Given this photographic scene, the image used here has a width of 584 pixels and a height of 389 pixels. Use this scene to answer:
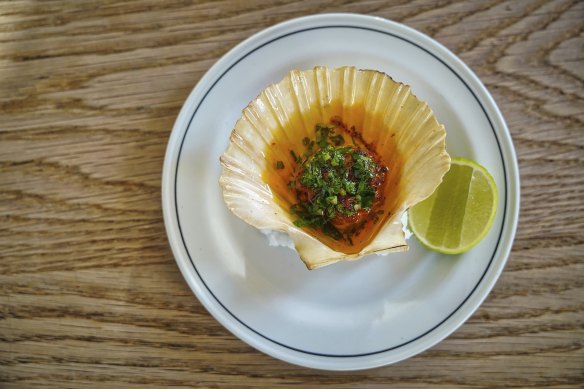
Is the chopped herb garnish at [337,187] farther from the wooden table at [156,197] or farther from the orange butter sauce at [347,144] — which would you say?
the wooden table at [156,197]

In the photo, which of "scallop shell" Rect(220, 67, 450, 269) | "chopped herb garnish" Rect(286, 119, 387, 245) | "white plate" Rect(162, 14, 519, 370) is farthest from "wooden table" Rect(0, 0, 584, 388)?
"chopped herb garnish" Rect(286, 119, 387, 245)

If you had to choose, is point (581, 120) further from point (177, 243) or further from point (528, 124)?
point (177, 243)

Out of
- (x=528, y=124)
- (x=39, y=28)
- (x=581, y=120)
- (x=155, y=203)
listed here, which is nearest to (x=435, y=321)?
(x=528, y=124)

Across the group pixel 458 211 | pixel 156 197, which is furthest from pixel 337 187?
pixel 156 197

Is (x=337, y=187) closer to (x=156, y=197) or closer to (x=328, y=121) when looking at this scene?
(x=328, y=121)

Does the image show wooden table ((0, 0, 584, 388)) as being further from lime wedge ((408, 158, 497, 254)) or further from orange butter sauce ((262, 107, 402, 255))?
orange butter sauce ((262, 107, 402, 255))

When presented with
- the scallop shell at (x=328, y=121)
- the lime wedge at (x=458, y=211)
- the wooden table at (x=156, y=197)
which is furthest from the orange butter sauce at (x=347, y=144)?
the wooden table at (x=156, y=197)
